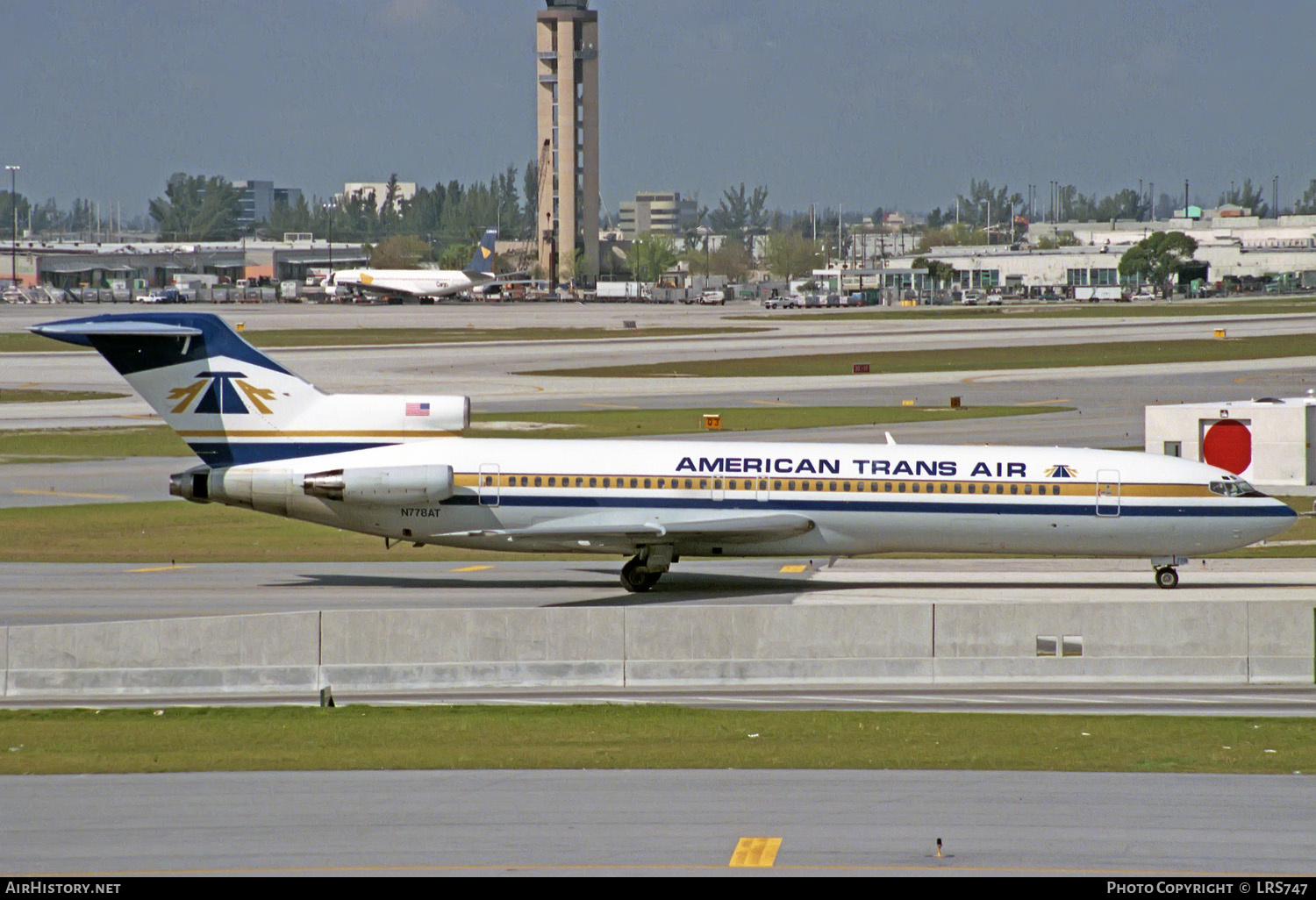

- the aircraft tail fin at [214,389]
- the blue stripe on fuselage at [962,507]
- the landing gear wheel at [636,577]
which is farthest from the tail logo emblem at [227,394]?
the landing gear wheel at [636,577]

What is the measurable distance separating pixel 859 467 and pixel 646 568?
5.07 meters

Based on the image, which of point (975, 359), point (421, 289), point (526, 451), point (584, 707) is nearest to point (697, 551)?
point (526, 451)

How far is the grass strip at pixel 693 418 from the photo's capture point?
63.1 metres

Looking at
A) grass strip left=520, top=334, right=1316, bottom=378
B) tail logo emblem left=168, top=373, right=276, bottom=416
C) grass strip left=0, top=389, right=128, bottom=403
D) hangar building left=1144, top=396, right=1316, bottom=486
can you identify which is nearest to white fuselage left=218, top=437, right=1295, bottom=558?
tail logo emblem left=168, top=373, right=276, bottom=416

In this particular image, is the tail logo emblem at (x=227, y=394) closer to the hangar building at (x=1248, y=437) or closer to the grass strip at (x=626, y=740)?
the grass strip at (x=626, y=740)

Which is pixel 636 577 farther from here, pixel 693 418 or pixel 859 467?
pixel 693 418

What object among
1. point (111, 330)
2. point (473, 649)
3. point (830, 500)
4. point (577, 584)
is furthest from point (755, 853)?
point (111, 330)

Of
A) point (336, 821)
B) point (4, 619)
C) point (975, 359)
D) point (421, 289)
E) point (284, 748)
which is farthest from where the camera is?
point (421, 289)

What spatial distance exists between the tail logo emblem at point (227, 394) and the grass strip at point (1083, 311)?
114944 mm

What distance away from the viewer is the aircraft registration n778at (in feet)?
107

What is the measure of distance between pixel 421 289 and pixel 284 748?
18034 centimetres

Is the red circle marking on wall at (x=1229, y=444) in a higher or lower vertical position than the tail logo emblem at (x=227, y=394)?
lower
